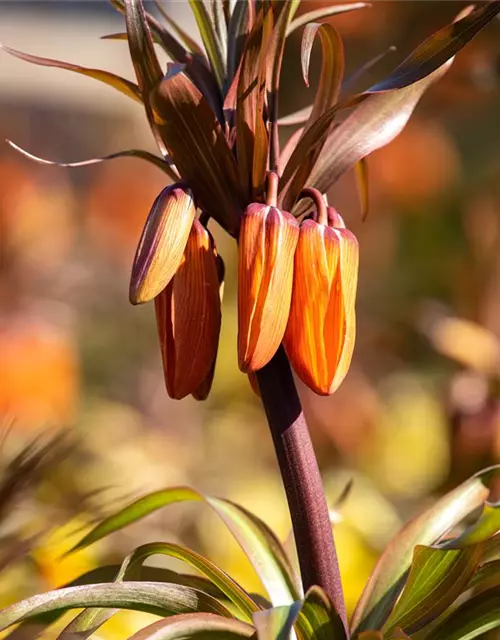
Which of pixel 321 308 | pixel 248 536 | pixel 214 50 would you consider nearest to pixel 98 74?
pixel 214 50

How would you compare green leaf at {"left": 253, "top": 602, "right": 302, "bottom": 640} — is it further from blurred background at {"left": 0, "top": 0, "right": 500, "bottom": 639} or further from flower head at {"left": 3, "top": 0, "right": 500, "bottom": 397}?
blurred background at {"left": 0, "top": 0, "right": 500, "bottom": 639}

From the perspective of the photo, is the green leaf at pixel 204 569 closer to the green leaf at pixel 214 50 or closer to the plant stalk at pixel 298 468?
the plant stalk at pixel 298 468

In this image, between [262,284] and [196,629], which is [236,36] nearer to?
[262,284]

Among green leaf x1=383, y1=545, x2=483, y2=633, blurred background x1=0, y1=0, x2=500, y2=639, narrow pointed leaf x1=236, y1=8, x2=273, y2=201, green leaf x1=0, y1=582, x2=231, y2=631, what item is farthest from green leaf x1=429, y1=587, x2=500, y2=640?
blurred background x1=0, y1=0, x2=500, y2=639

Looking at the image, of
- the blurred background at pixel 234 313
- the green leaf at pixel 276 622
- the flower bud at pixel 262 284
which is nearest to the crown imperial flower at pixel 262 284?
the flower bud at pixel 262 284

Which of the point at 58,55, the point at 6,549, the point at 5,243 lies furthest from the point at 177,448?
the point at 58,55

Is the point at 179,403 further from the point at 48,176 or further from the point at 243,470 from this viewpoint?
the point at 48,176
